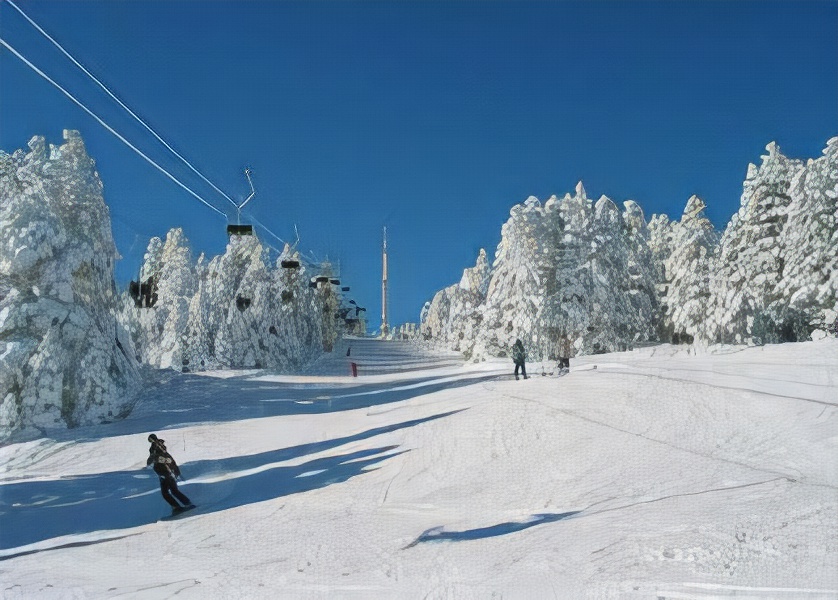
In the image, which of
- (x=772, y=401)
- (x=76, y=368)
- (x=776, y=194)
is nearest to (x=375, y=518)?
(x=772, y=401)

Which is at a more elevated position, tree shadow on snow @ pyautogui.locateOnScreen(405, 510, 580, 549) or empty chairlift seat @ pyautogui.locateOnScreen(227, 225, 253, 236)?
empty chairlift seat @ pyautogui.locateOnScreen(227, 225, 253, 236)

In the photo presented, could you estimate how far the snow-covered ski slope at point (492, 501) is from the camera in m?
5.80

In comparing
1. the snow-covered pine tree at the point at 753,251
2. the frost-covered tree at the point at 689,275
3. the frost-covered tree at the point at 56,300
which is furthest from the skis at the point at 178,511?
the frost-covered tree at the point at 689,275

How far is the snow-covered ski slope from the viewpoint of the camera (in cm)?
580

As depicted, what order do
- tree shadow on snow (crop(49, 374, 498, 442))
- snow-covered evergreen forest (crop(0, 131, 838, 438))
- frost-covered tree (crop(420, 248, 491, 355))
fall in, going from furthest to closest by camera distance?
frost-covered tree (crop(420, 248, 491, 355)), snow-covered evergreen forest (crop(0, 131, 838, 438)), tree shadow on snow (crop(49, 374, 498, 442))

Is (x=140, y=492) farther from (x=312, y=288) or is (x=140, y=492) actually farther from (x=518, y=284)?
(x=312, y=288)

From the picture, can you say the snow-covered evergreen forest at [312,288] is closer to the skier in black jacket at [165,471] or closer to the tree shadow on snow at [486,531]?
the skier in black jacket at [165,471]

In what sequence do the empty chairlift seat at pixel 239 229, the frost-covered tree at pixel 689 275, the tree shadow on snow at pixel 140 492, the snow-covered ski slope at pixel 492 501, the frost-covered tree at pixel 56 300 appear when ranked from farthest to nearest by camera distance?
the frost-covered tree at pixel 689 275 < the empty chairlift seat at pixel 239 229 < the frost-covered tree at pixel 56 300 < the tree shadow on snow at pixel 140 492 < the snow-covered ski slope at pixel 492 501

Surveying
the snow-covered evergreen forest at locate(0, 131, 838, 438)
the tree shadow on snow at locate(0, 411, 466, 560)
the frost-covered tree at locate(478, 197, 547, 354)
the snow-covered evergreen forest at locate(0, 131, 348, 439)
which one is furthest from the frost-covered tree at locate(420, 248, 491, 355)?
the tree shadow on snow at locate(0, 411, 466, 560)

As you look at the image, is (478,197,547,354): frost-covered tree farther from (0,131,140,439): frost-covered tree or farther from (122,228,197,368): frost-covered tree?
(122,228,197,368): frost-covered tree

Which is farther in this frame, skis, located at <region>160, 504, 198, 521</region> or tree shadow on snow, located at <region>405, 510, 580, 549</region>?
skis, located at <region>160, 504, 198, 521</region>

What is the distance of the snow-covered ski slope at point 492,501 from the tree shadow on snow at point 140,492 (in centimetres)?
4

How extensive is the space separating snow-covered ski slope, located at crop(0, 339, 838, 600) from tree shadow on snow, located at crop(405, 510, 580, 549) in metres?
0.03

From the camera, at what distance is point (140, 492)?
9500mm
